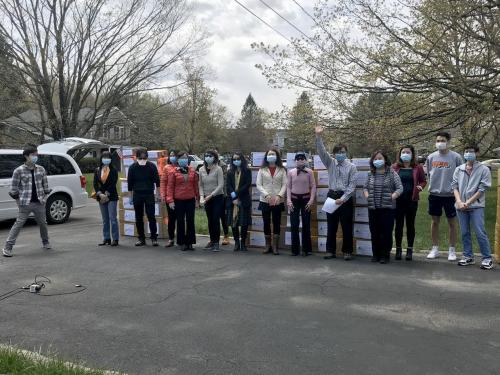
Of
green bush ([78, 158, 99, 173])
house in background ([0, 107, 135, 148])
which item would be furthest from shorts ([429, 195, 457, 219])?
green bush ([78, 158, 99, 173])

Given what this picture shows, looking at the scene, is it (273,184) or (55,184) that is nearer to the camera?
(273,184)

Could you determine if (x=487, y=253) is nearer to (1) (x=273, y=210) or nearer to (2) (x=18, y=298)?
(1) (x=273, y=210)

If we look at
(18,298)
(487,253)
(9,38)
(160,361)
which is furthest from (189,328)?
(9,38)

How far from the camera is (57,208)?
13.1 m

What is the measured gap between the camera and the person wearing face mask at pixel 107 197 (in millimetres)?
9570

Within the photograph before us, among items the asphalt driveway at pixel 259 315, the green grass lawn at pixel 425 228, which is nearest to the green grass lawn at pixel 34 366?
the asphalt driveway at pixel 259 315

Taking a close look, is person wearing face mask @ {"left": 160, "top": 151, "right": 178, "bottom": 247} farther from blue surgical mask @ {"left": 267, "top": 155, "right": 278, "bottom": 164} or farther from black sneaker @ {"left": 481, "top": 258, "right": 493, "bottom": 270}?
black sneaker @ {"left": 481, "top": 258, "right": 493, "bottom": 270}

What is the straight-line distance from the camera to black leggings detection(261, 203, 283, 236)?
866 cm

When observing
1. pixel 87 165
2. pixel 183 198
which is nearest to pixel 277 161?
pixel 183 198

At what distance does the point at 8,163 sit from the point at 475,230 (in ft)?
34.1

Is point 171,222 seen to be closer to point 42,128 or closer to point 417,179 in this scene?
point 417,179

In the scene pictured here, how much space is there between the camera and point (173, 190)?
9109 mm

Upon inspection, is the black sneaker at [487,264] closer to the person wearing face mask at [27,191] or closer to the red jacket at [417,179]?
the red jacket at [417,179]

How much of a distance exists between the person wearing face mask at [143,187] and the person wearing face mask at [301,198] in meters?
2.80
